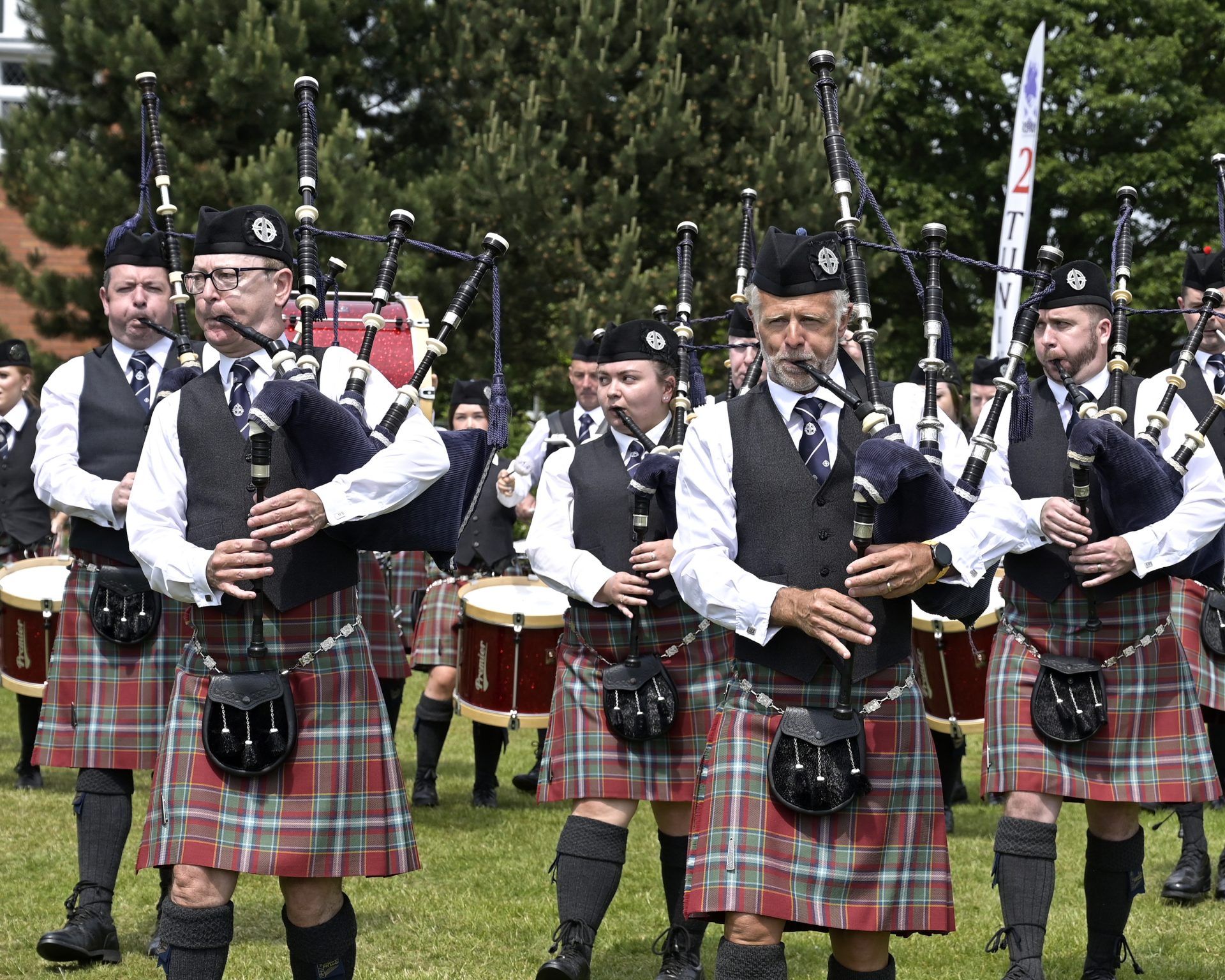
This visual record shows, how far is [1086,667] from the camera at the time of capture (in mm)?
4012

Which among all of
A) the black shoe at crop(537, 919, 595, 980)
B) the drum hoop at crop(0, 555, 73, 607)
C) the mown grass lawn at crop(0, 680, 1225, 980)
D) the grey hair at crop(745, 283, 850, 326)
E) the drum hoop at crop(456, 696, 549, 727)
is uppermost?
the grey hair at crop(745, 283, 850, 326)

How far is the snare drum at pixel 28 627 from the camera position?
6.21 m

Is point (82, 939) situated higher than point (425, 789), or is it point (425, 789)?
point (82, 939)

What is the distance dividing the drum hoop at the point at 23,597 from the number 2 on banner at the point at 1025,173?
7895 mm

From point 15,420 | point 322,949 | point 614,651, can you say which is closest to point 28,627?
point 15,420

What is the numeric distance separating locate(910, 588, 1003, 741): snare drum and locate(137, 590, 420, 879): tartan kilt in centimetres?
299

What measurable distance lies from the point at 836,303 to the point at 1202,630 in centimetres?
248

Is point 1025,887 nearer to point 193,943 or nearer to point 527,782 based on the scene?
point 193,943

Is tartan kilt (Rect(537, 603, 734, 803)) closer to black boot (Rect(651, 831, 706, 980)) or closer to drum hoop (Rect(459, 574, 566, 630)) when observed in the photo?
black boot (Rect(651, 831, 706, 980))

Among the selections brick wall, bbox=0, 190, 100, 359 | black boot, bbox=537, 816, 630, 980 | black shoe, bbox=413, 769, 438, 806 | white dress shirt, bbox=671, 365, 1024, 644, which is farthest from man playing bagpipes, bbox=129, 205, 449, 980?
brick wall, bbox=0, 190, 100, 359

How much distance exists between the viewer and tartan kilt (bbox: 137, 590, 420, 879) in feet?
10.6

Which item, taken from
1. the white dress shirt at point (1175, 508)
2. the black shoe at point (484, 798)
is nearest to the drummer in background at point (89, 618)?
the white dress shirt at point (1175, 508)

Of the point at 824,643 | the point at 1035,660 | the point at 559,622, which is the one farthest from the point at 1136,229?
the point at 824,643

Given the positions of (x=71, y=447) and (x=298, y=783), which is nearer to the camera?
(x=298, y=783)
